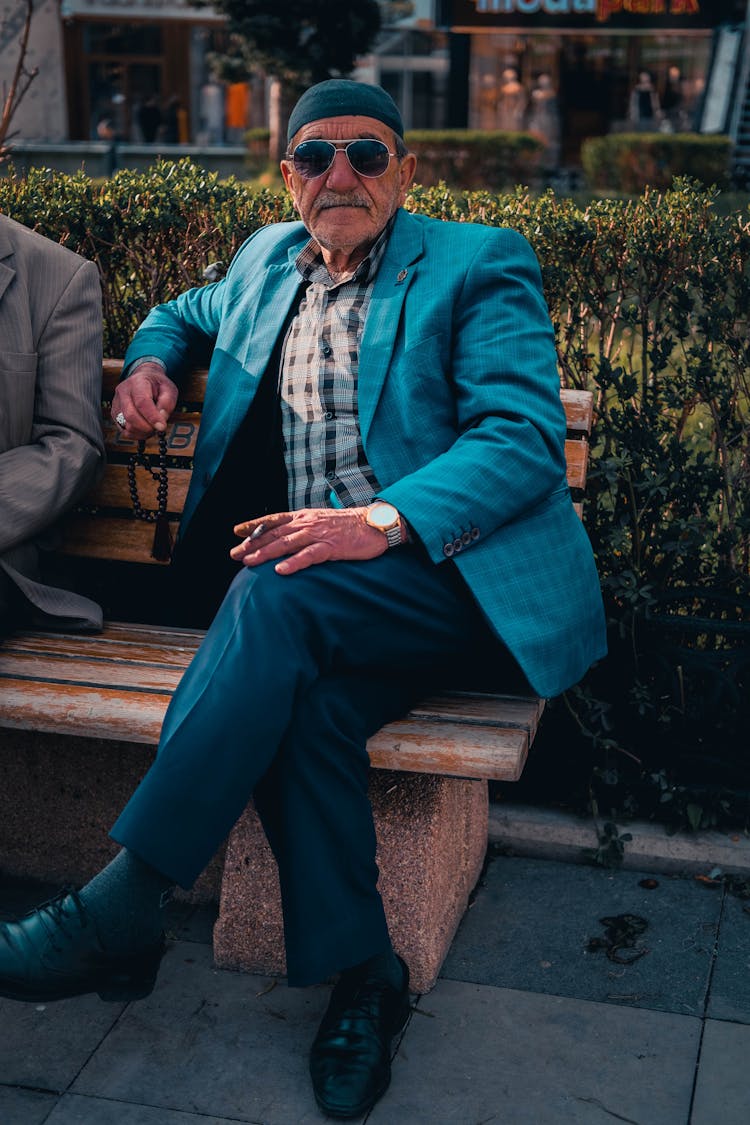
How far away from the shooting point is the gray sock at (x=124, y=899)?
7.97ft

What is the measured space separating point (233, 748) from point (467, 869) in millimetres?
1071

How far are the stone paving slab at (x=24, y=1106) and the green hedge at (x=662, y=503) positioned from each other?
167 centimetres

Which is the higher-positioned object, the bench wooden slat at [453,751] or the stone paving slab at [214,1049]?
the bench wooden slat at [453,751]

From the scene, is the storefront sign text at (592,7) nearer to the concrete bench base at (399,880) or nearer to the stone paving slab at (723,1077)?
the concrete bench base at (399,880)

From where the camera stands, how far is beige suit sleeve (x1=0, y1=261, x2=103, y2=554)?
10.1ft

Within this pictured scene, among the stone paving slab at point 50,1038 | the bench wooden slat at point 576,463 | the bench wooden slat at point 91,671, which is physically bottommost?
the stone paving slab at point 50,1038

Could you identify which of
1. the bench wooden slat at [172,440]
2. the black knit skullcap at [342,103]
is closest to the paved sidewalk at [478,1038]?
the bench wooden slat at [172,440]

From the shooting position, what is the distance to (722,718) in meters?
3.59

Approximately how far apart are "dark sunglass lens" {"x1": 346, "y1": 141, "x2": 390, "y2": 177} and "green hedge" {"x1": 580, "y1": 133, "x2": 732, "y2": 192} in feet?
61.4

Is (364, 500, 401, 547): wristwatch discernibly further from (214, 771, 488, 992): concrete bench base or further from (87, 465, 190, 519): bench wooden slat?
(87, 465, 190, 519): bench wooden slat

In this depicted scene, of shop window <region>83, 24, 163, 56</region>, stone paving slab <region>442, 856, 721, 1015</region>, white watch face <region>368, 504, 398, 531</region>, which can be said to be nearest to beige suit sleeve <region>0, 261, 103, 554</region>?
white watch face <region>368, 504, 398, 531</region>

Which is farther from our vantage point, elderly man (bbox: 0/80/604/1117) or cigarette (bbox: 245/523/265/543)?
cigarette (bbox: 245/523/265/543)

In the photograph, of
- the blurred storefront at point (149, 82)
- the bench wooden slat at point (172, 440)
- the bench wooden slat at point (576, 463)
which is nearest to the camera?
the bench wooden slat at point (576, 463)

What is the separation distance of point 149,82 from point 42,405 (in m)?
33.6
